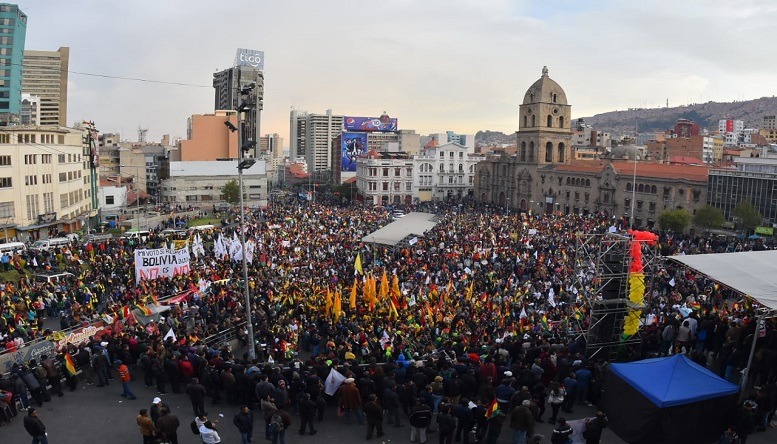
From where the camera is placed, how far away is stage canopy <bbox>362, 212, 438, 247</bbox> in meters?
31.3

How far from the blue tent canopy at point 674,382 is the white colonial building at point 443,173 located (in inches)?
2825

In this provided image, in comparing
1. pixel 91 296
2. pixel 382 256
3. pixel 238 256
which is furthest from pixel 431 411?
pixel 382 256

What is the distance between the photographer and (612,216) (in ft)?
195

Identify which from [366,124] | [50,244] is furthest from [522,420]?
[366,124]

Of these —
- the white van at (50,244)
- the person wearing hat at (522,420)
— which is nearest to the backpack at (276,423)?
the person wearing hat at (522,420)

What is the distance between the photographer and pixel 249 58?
449 feet

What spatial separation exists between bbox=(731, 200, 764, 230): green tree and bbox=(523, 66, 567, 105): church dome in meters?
28.1

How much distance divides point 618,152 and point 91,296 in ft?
209

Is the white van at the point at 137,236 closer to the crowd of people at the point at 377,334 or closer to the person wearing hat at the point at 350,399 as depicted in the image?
the crowd of people at the point at 377,334

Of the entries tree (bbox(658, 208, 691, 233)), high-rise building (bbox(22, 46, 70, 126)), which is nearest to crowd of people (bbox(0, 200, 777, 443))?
tree (bbox(658, 208, 691, 233))

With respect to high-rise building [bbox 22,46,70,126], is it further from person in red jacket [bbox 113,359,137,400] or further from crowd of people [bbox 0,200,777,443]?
person in red jacket [bbox 113,359,137,400]

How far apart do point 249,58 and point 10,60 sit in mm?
77411

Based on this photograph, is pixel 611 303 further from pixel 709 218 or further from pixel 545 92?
pixel 545 92

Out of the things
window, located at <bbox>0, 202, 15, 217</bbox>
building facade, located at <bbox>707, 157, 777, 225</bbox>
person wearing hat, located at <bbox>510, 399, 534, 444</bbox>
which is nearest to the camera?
person wearing hat, located at <bbox>510, 399, 534, 444</bbox>
